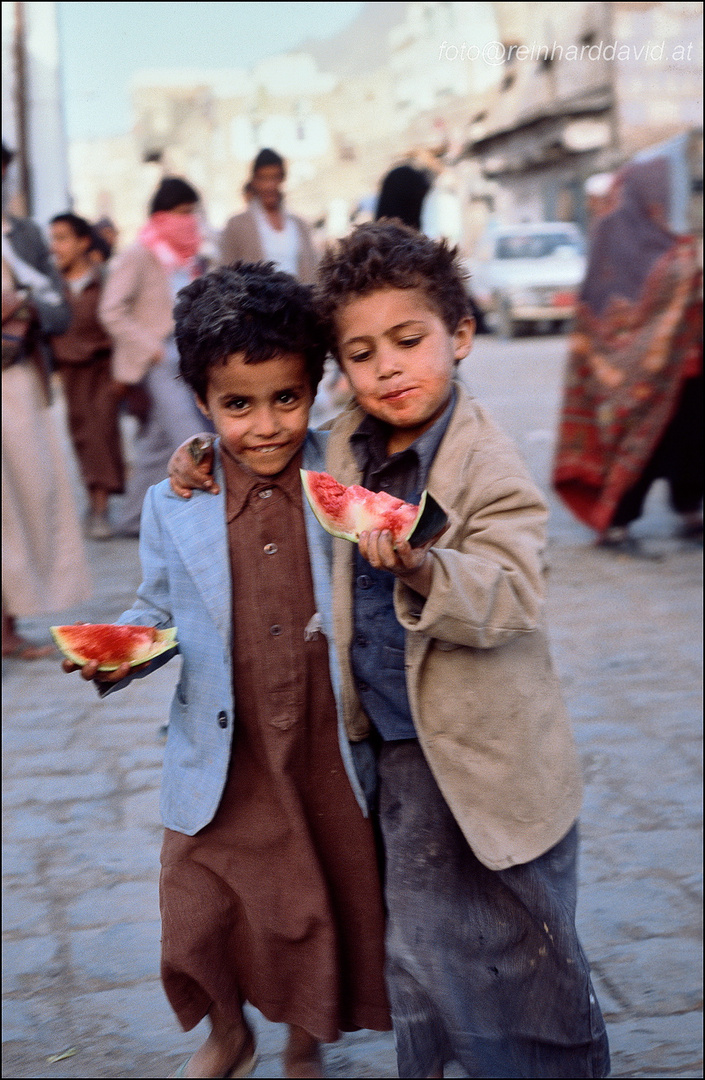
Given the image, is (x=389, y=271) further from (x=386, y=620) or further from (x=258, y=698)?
(x=258, y=698)

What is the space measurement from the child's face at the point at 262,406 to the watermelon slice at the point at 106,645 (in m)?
0.39

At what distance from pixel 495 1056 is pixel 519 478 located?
1095mm

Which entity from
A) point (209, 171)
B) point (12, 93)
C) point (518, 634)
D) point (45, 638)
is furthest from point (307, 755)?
point (209, 171)

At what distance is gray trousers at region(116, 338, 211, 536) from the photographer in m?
8.00

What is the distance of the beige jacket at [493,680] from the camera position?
2129mm

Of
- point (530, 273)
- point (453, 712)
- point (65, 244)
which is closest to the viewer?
point (453, 712)

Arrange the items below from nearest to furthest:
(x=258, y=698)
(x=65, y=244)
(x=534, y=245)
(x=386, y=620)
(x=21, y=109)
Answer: (x=386, y=620) < (x=258, y=698) < (x=65, y=244) < (x=21, y=109) < (x=534, y=245)

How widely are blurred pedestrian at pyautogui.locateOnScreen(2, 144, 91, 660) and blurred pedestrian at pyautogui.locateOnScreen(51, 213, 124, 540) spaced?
8.55 ft

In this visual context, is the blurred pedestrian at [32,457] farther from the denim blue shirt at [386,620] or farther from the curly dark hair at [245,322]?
the denim blue shirt at [386,620]

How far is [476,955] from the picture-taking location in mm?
2324

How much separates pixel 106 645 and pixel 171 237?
594 centimetres

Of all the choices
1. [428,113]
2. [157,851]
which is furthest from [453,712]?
[428,113]

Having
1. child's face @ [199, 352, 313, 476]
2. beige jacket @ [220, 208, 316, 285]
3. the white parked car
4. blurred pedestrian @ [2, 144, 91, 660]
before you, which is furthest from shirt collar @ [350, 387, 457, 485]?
the white parked car

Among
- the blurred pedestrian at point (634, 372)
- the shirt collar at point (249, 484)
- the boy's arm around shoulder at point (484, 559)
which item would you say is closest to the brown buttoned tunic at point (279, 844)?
the shirt collar at point (249, 484)
